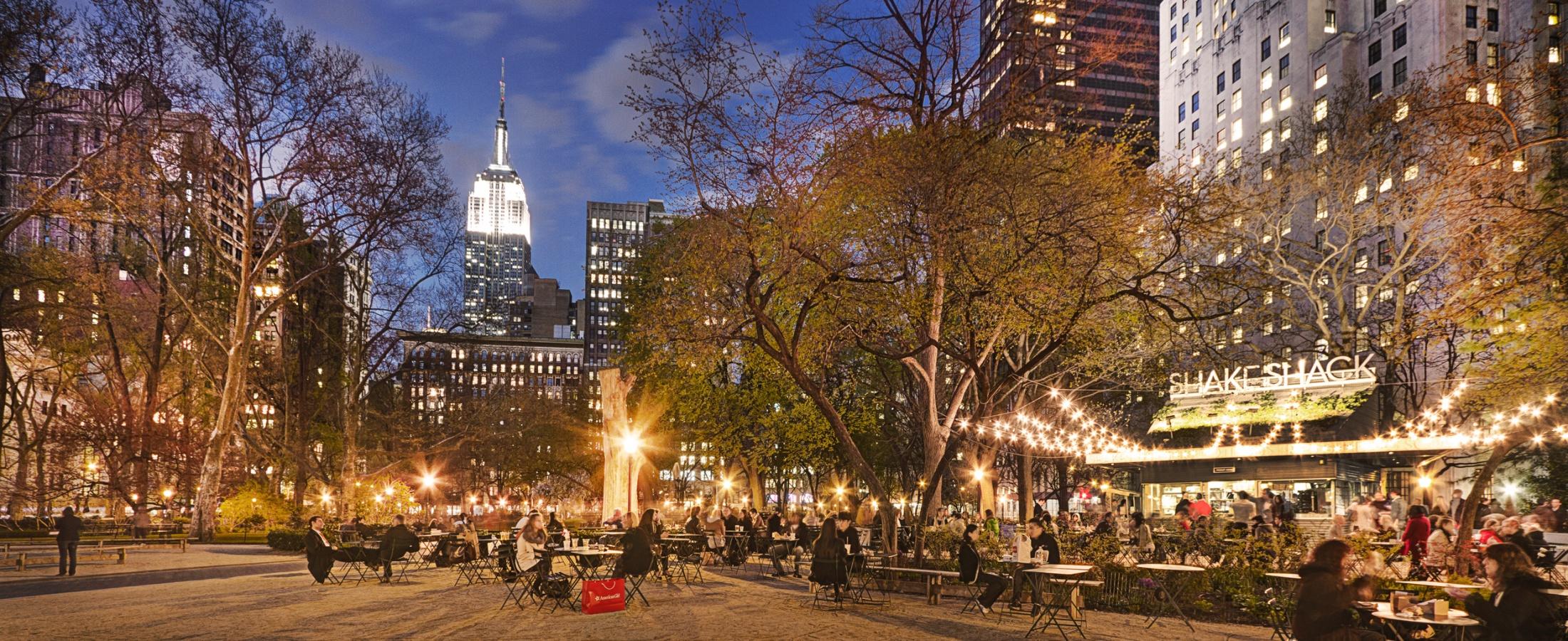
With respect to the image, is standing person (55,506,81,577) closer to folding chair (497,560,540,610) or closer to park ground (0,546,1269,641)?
park ground (0,546,1269,641)

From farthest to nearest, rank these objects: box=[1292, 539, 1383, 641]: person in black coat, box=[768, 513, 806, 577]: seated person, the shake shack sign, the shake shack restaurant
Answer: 1. the shake shack restaurant
2. the shake shack sign
3. box=[768, 513, 806, 577]: seated person
4. box=[1292, 539, 1383, 641]: person in black coat

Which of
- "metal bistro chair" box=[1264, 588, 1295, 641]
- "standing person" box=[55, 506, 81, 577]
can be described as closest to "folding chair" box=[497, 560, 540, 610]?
"metal bistro chair" box=[1264, 588, 1295, 641]

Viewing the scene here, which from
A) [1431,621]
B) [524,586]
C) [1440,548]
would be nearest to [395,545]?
[524,586]

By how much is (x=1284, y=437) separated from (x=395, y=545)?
3066 centimetres

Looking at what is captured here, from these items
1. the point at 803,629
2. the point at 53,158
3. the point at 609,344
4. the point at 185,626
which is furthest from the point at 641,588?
the point at 609,344

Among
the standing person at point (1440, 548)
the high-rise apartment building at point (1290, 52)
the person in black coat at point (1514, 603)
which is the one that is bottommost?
the standing person at point (1440, 548)

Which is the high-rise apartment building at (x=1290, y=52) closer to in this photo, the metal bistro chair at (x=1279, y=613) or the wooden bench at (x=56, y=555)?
the metal bistro chair at (x=1279, y=613)

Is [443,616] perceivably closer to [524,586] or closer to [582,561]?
[524,586]

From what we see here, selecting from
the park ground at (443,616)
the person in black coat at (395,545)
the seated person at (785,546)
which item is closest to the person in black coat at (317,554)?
the park ground at (443,616)

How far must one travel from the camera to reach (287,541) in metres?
28.0

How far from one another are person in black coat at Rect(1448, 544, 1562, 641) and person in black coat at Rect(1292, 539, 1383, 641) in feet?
3.30

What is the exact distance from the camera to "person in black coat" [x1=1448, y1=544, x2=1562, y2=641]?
7.15 meters

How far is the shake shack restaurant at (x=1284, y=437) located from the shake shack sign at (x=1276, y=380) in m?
0.03

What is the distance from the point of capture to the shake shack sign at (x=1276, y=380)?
3020 centimetres
